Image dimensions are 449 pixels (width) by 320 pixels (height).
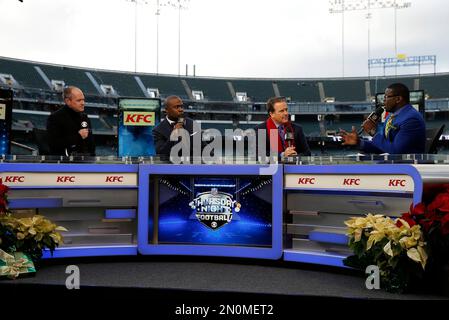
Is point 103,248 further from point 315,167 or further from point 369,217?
point 369,217

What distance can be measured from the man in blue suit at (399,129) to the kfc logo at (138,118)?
7.71 ft

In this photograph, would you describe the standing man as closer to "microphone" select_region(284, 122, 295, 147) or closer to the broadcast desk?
the broadcast desk

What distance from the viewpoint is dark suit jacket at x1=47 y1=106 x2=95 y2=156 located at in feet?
13.7

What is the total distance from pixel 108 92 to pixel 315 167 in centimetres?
2402

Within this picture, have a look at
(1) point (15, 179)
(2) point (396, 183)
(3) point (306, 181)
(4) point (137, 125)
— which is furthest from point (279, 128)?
(1) point (15, 179)

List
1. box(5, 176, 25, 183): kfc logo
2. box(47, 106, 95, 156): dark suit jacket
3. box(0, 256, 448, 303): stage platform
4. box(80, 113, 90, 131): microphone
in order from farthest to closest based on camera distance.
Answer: box(80, 113, 90, 131): microphone < box(47, 106, 95, 156): dark suit jacket < box(5, 176, 25, 183): kfc logo < box(0, 256, 448, 303): stage platform

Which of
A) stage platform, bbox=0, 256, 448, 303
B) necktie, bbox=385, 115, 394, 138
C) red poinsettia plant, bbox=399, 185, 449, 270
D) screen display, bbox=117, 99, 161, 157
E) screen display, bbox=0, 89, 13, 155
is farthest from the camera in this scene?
screen display, bbox=117, 99, 161, 157

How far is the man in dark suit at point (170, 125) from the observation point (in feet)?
14.2

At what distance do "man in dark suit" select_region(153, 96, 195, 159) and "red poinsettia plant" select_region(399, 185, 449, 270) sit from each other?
2.02 m

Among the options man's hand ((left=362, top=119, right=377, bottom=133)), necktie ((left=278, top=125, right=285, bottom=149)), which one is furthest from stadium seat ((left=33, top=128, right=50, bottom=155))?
man's hand ((left=362, top=119, right=377, bottom=133))


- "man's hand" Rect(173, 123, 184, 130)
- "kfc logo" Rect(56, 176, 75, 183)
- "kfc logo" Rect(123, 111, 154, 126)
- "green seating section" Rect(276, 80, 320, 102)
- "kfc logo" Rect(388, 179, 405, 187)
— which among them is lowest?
"kfc logo" Rect(388, 179, 405, 187)

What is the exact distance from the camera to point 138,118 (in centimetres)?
551

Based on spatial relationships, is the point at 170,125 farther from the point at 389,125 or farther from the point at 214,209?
the point at 389,125

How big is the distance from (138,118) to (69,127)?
52.4 inches
